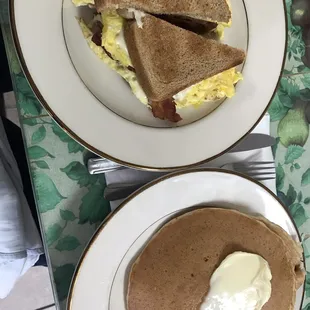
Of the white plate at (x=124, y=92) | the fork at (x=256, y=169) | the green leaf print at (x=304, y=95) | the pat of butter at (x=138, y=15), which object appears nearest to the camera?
the white plate at (x=124, y=92)

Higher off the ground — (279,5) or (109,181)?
(279,5)

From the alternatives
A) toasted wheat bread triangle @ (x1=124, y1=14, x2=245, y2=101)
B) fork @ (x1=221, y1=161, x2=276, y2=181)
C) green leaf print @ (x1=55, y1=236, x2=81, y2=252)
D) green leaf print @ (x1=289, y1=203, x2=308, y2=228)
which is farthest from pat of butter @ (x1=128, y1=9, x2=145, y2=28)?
green leaf print @ (x1=289, y1=203, x2=308, y2=228)

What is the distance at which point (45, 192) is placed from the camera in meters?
1.04

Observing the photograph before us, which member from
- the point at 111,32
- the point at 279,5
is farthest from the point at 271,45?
the point at 111,32

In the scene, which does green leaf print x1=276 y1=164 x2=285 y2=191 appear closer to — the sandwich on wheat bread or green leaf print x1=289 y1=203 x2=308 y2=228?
green leaf print x1=289 y1=203 x2=308 y2=228

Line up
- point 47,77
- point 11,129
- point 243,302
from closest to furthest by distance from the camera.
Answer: point 47,77, point 243,302, point 11,129

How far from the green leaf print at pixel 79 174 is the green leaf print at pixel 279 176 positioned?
44 cm

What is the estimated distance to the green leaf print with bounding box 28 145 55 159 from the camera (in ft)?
3.40

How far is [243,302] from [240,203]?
21cm

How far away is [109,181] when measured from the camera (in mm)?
1048

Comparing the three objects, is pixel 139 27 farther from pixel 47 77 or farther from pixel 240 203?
pixel 240 203

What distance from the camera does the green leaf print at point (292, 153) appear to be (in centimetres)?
120

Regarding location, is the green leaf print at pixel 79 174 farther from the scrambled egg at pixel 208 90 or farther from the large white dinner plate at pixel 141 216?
the scrambled egg at pixel 208 90

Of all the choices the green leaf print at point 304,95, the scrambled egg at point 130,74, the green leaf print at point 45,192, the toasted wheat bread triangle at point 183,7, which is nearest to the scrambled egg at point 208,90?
the scrambled egg at point 130,74
